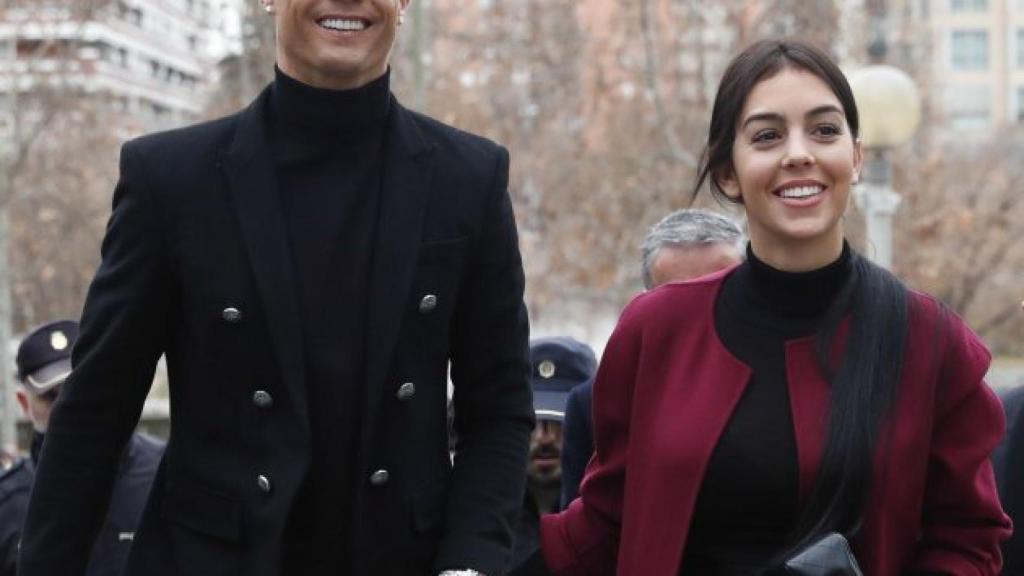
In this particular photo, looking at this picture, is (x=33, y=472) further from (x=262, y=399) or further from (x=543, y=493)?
(x=262, y=399)

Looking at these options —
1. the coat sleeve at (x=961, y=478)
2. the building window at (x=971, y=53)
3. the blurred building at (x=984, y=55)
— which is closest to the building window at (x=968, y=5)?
the blurred building at (x=984, y=55)

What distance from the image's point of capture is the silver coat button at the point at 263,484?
11.1ft

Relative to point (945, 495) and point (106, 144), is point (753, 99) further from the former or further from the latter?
point (106, 144)

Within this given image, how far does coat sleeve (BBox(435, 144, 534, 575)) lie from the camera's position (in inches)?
140

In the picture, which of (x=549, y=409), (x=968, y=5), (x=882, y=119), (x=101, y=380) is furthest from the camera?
(x=968, y=5)

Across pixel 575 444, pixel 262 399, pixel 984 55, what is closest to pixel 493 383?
pixel 262 399

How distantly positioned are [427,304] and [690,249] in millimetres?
1954

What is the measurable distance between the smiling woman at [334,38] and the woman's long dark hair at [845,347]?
70cm

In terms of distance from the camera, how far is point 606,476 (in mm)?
3721

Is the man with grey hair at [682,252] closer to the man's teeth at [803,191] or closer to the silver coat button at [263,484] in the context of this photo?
the man's teeth at [803,191]

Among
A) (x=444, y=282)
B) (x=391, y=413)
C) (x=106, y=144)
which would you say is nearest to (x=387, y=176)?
(x=444, y=282)

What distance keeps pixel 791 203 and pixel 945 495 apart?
0.62 metres

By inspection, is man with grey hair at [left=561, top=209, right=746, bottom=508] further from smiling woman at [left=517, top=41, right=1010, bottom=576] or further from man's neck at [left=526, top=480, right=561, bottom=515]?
smiling woman at [left=517, top=41, right=1010, bottom=576]

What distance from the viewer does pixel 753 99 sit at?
3590mm
